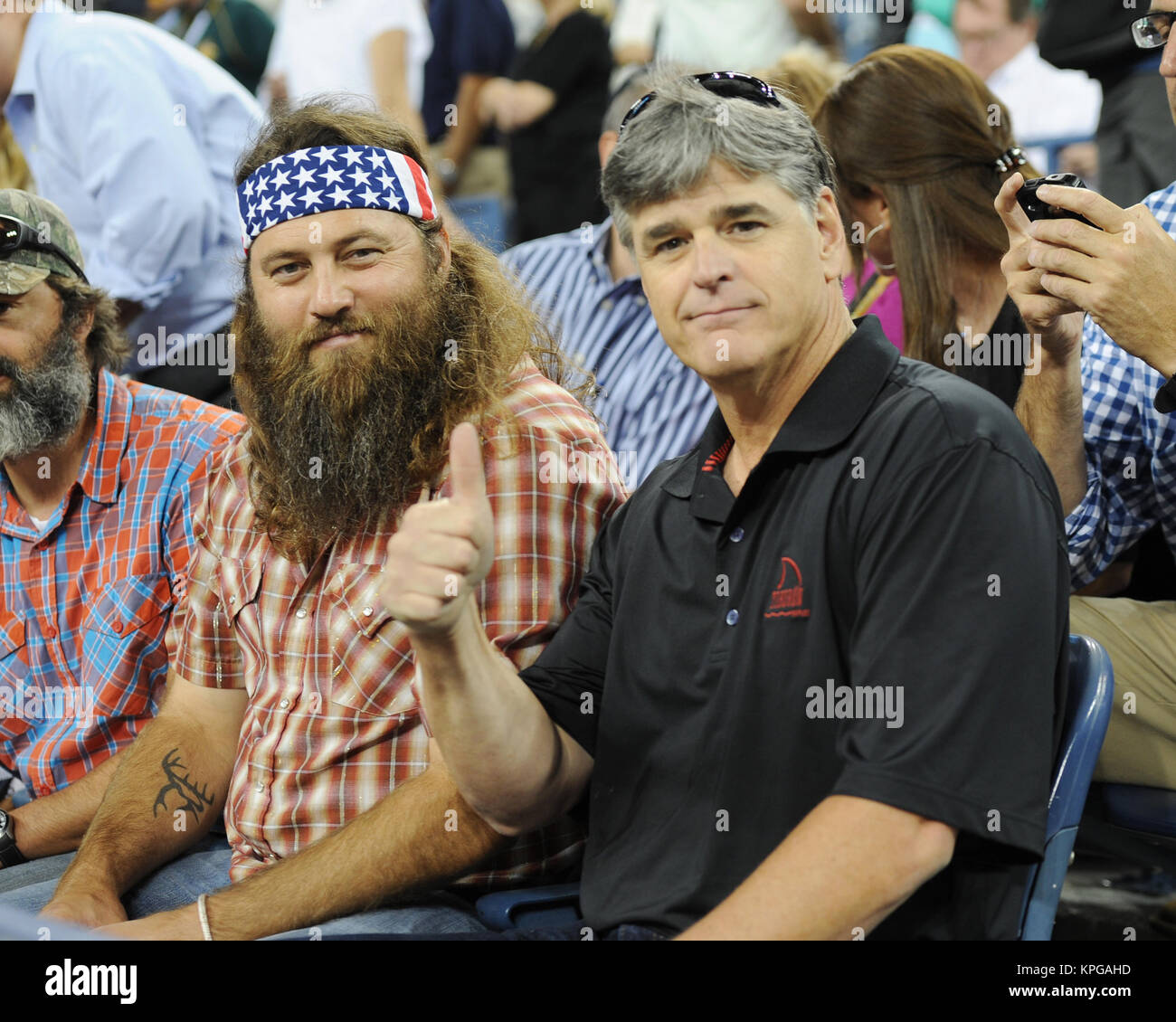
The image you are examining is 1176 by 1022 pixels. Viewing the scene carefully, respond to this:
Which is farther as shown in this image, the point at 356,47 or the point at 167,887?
the point at 356,47

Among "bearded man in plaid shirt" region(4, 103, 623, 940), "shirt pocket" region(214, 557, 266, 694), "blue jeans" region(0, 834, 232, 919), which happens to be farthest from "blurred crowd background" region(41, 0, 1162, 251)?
"blue jeans" region(0, 834, 232, 919)

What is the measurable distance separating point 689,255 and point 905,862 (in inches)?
36.1

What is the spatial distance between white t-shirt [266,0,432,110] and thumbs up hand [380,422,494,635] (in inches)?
181

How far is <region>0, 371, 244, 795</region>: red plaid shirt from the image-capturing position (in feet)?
10.2

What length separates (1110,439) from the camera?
2.71 metres

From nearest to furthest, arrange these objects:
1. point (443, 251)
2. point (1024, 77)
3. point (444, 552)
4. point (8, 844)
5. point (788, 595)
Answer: point (444, 552) < point (788, 595) < point (443, 251) < point (8, 844) < point (1024, 77)

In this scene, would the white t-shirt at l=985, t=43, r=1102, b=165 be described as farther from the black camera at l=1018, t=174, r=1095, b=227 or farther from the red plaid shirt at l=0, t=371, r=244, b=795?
the red plaid shirt at l=0, t=371, r=244, b=795

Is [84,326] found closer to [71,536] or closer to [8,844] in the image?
[71,536]

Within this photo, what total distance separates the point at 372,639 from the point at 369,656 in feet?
0.10

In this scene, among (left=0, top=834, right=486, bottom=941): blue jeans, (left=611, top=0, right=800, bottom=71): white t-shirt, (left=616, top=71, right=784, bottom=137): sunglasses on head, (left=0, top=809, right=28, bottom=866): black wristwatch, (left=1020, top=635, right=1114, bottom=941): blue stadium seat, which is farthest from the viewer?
(left=611, top=0, right=800, bottom=71): white t-shirt

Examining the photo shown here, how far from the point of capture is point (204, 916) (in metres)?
→ 2.35

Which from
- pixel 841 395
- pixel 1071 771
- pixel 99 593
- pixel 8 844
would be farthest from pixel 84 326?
pixel 1071 771
